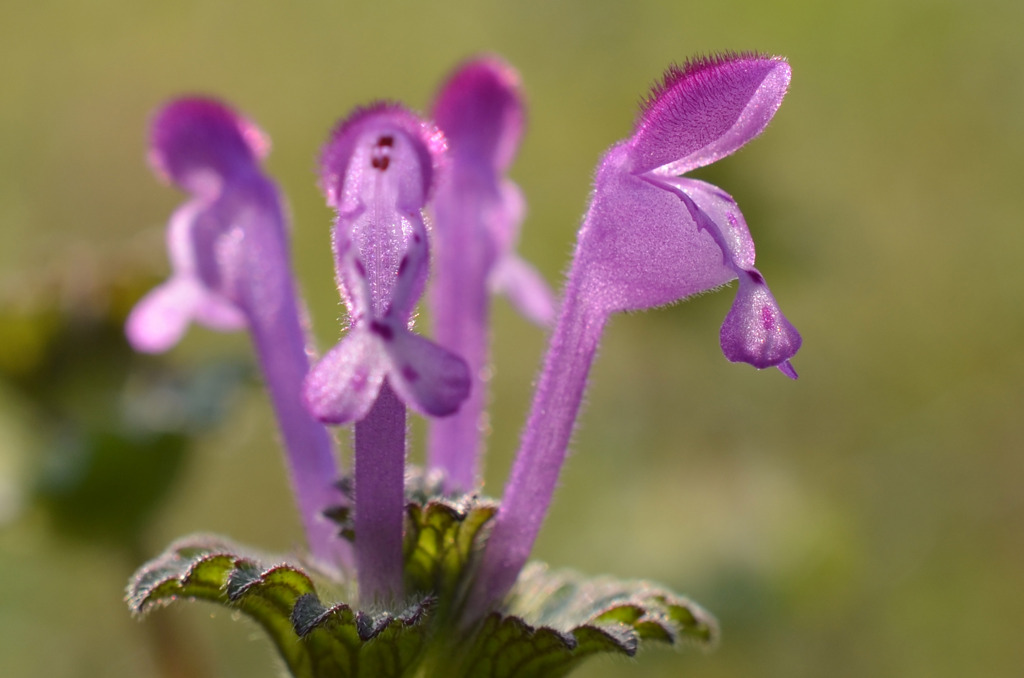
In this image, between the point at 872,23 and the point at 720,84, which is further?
the point at 872,23

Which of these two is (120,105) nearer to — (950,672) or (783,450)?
(783,450)

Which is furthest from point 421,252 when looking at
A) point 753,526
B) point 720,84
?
point 753,526

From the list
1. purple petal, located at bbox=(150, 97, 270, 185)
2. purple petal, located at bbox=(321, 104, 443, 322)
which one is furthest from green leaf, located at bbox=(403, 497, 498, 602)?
purple petal, located at bbox=(150, 97, 270, 185)

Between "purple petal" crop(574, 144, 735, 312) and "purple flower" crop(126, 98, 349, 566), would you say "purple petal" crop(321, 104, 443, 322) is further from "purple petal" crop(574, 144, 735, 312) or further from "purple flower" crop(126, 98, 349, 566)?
"purple flower" crop(126, 98, 349, 566)

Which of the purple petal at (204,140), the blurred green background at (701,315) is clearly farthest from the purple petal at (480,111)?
the blurred green background at (701,315)

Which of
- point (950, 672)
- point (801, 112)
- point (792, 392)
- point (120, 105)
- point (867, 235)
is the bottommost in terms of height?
point (950, 672)

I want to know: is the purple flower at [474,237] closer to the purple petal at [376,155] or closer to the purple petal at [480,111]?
the purple petal at [480,111]

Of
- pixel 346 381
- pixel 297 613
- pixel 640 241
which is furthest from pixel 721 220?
pixel 297 613
